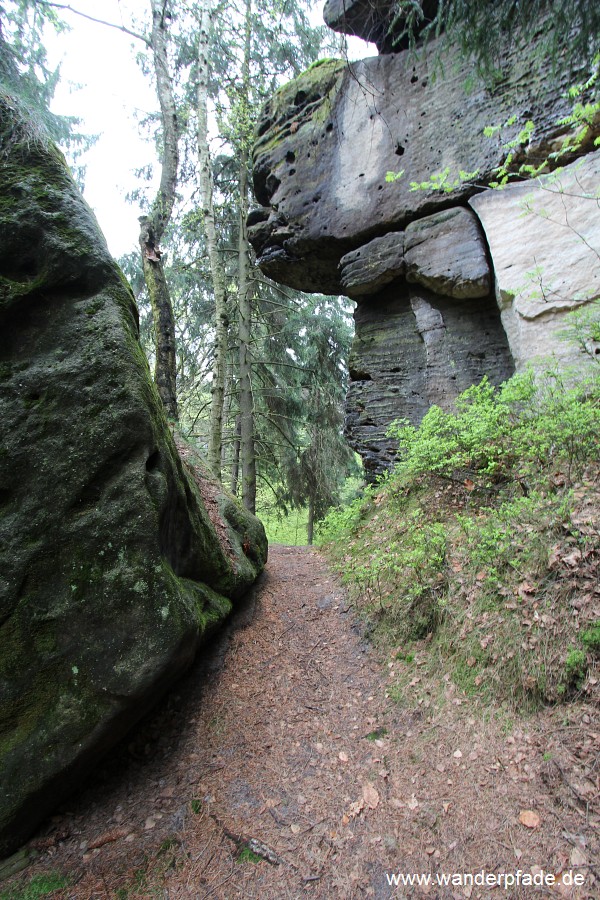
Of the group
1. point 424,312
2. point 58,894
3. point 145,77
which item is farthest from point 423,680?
point 145,77

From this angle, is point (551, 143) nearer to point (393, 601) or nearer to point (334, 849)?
point (393, 601)

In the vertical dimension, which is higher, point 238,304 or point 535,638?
point 238,304

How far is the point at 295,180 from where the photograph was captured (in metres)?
9.16

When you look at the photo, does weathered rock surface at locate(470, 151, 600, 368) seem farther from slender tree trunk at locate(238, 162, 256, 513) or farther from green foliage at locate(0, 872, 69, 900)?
green foliage at locate(0, 872, 69, 900)

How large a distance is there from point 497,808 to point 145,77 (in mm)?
14063

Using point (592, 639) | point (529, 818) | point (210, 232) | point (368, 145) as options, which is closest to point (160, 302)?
point (210, 232)

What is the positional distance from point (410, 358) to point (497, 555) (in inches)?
210

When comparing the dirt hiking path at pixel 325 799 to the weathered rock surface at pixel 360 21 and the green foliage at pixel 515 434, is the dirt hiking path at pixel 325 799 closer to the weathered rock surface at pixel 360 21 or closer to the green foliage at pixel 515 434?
the green foliage at pixel 515 434

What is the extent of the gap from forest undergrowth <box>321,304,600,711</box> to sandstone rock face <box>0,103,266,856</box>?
2.11 metres

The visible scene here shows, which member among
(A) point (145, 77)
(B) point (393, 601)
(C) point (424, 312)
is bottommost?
(B) point (393, 601)

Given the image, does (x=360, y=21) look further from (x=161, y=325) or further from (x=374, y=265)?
(x=161, y=325)

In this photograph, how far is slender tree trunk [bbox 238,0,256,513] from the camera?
405 inches

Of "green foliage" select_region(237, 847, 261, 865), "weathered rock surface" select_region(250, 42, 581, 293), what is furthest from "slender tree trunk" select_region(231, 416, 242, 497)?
"green foliage" select_region(237, 847, 261, 865)

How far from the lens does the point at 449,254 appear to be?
24.2ft
